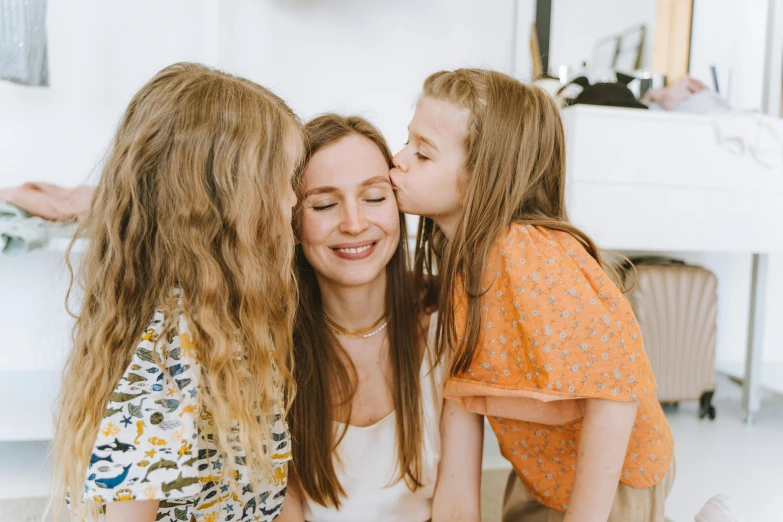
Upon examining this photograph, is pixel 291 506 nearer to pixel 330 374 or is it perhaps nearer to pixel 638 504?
pixel 330 374

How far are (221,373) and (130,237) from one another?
0.22 m

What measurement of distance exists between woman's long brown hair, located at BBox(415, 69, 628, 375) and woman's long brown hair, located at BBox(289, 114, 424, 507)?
138mm

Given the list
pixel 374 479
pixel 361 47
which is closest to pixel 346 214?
pixel 374 479

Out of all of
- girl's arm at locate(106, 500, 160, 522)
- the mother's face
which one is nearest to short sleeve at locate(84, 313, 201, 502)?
girl's arm at locate(106, 500, 160, 522)

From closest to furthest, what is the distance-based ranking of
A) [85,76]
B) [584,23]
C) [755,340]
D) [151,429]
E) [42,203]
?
[151,429], [42,203], [85,76], [755,340], [584,23]

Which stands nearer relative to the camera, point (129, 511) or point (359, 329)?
point (129, 511)

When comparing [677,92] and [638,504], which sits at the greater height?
[677,92]

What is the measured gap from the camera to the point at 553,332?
2.81 feet

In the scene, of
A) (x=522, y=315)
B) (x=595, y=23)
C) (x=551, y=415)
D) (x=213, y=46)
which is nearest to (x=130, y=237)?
(x=522, y=315)

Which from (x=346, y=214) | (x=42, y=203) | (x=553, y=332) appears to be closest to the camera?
(x=553, y=332)

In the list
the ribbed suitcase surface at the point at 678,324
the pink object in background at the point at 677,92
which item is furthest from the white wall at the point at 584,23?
the ribbed suitcase surface at the point at 678,324

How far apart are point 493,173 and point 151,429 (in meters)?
0.63

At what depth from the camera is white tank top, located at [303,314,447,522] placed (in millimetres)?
1069

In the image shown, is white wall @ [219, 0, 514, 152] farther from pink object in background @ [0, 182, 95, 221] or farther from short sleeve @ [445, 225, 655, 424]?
short sleeve @ [445, 225, 655, 424]
